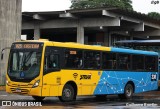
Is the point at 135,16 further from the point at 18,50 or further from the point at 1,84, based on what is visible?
the point at 18,50

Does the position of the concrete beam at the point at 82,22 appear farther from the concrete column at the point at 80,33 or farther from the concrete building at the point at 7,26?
the concrete building at the point at 7,26

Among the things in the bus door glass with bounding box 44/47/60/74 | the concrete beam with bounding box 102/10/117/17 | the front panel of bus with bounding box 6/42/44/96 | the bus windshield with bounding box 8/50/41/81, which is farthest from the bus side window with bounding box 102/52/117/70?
the concrete beam with bounding box 102/10/117/17

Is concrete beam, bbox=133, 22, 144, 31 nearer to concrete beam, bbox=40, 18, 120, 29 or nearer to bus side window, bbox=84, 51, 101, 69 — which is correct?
concrete beam, bbox=40, 18, 120, 29

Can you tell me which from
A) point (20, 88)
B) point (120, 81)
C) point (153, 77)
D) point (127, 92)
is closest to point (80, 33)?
point (153, 77)

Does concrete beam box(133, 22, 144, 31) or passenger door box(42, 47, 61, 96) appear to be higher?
concrete beam box(133, 22, 144, 31)

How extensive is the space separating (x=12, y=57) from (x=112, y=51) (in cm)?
566

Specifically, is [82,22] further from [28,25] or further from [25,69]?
[25,69]

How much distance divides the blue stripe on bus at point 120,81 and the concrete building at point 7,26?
40.6 feet

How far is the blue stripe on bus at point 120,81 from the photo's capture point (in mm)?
21609

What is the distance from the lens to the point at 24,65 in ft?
60.2

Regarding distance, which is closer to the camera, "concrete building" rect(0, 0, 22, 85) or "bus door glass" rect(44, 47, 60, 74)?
"bus door glass" rect(44, 47, 60, 74)

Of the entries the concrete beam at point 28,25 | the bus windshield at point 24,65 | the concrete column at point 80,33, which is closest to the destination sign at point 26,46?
the bus windshield at point 24,65

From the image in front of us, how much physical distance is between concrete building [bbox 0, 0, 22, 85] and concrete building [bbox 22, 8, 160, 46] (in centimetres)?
823

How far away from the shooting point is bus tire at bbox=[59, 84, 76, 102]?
19203mm
